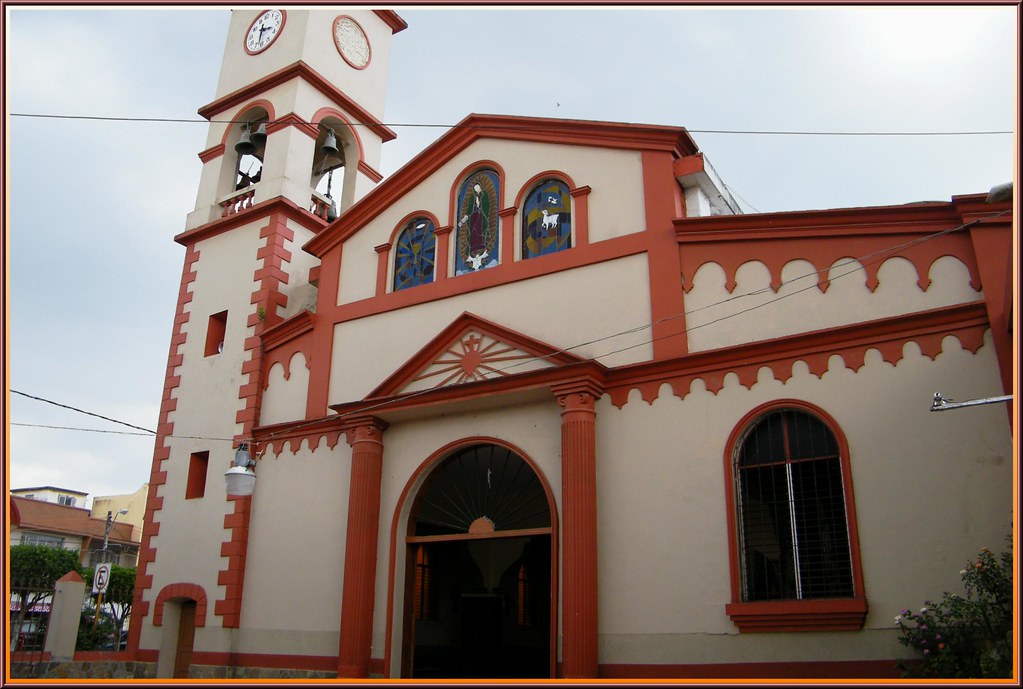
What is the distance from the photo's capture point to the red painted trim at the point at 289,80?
19.3 metres

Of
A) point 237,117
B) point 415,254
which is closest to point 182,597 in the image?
point 415,254

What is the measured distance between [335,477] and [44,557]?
85.9ft

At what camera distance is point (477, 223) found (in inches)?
580

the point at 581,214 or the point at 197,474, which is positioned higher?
the point at 581,214

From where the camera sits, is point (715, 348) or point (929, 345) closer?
point (929, 345)

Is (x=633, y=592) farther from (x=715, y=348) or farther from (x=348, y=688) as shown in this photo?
(x=348, y=688)

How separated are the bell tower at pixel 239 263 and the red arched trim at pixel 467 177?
3820 millimetres

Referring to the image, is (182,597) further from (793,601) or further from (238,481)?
(793,601)

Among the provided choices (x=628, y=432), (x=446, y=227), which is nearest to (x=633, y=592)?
(x=628, y=432)

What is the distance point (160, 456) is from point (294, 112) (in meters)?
7.79

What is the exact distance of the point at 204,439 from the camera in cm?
1658

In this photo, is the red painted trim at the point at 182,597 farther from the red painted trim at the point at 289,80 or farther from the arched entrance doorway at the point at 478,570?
the red painted trim at the point at 289,80

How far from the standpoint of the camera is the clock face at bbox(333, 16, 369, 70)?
2088 centimetres

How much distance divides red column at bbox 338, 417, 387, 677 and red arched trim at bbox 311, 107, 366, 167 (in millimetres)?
8383
